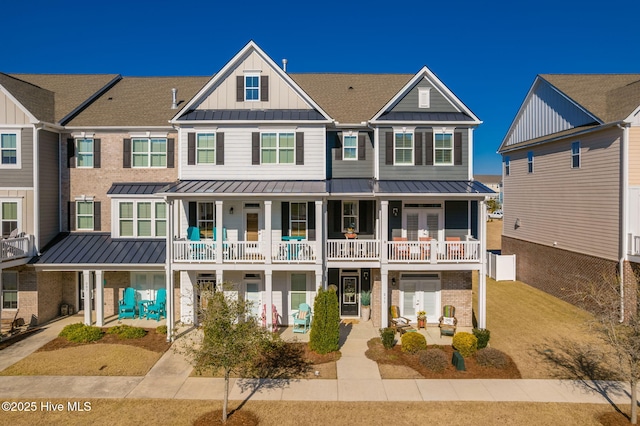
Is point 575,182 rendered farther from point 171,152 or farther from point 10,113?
point 10,113

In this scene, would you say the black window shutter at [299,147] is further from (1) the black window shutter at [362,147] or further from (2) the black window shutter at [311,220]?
(1) the black window shutter at [362,147]

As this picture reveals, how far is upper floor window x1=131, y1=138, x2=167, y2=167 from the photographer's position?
20.8 meters

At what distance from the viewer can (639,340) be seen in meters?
10.7

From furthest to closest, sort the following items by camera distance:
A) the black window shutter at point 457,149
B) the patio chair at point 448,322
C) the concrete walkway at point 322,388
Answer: the black window shutter at point 457,149 → the patio chair at point 448,322 → the concrete walkway at point 322,388

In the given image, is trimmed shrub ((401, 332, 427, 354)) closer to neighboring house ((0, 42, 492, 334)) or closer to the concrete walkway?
the concrete walkway

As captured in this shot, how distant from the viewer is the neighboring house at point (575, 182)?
63.2ft

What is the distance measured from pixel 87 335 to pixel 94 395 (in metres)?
5.26

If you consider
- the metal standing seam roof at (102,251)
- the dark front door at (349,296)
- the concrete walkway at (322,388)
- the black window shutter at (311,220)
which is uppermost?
the black window shutter at (311,220)

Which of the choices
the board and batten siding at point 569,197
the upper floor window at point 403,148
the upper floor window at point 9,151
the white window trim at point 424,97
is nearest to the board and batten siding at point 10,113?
the upper floor window at point 9,151

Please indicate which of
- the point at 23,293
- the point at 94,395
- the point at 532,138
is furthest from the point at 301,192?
the point at 532,138

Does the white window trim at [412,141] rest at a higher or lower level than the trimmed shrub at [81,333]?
higher

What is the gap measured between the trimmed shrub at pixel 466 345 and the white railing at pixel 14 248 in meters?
19.8

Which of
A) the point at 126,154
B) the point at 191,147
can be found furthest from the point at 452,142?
the point at 126,154

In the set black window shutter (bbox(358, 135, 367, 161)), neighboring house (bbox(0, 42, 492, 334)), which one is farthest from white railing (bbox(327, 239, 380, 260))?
black window shutter (bbox(358, 135, 367, 161))
